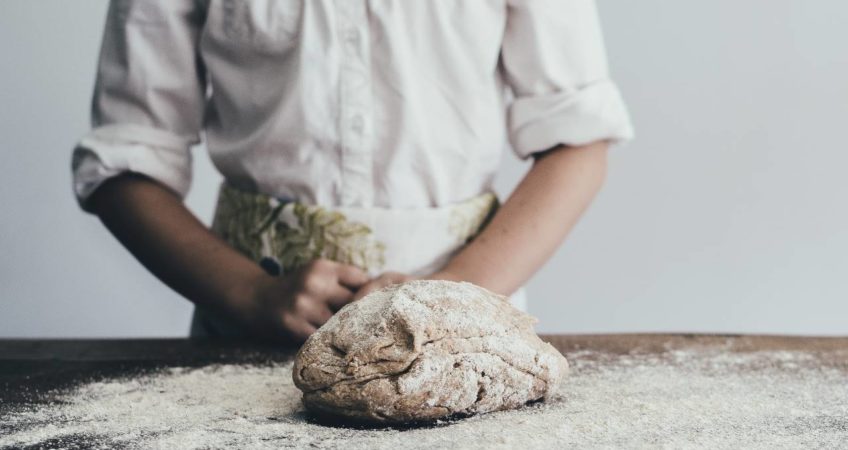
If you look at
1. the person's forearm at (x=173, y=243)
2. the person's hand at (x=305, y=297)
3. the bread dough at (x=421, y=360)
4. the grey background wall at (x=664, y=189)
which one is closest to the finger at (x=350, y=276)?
the person's hand at (x=305, y=297)

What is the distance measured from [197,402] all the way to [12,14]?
1364mm

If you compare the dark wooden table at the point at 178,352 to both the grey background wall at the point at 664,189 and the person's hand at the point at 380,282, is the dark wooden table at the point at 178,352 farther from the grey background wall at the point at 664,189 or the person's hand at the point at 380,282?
the grey background wall at the point at 664,189

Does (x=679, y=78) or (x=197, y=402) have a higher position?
(x=679, y=78)

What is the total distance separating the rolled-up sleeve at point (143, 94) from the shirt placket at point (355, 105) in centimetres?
20

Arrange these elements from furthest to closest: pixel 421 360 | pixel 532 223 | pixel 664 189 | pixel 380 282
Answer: pixel 664 189 → pixel 532 223 → pixel 380 282 → pixel 421 360

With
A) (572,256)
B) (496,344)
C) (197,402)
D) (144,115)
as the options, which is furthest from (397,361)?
(572,256)

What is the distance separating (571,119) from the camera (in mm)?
1104

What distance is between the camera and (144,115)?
115 centimetres

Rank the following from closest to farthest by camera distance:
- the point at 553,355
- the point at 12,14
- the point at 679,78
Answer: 1. the point at 553,355
2. the point at 12,14
3. the point at 679,78

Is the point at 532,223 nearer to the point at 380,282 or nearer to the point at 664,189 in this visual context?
the point at 380,282

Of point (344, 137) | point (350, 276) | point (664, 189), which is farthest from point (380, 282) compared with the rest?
point (664, 189)

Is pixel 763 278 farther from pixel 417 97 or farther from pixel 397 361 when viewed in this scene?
pixel 397 361

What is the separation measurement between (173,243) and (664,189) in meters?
1.23

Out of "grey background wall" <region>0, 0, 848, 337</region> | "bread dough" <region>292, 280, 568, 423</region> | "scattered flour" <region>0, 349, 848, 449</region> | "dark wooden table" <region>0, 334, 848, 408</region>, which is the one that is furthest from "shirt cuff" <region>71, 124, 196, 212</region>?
"grey background wall" <region>0, 0, 848, 337</region>
